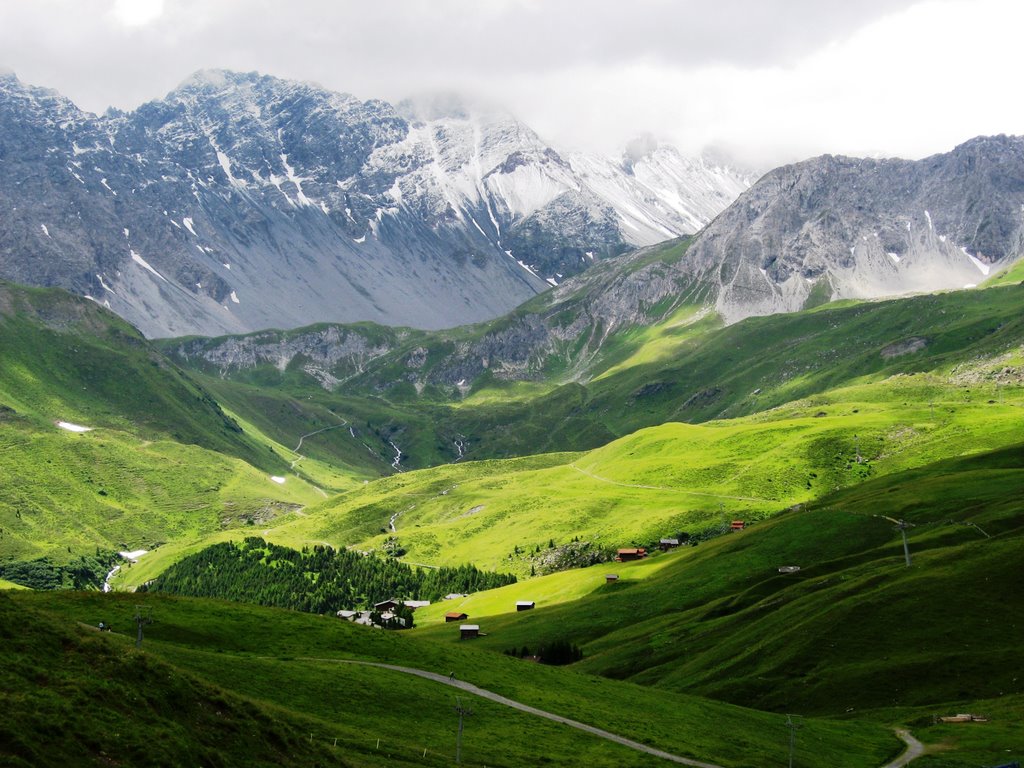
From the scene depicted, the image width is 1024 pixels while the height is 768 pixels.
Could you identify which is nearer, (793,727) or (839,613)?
(793,727)

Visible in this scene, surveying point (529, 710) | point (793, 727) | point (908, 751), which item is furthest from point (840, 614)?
point (529, 710)

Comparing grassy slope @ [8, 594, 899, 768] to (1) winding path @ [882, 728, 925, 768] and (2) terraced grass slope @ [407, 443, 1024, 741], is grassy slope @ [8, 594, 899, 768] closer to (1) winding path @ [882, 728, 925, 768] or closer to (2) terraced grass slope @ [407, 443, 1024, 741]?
(1) winding path @ [882, 728, 925, 768]

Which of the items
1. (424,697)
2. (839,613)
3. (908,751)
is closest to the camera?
(908,751)

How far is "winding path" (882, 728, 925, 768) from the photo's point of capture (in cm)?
8244

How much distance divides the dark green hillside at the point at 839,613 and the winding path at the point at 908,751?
36.2 feet

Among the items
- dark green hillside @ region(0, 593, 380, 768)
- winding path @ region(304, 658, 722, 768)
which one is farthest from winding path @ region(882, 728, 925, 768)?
dark green hillside @ region(0, 593, 380, 768)

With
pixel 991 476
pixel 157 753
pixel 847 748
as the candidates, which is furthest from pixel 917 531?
pixel 157 753

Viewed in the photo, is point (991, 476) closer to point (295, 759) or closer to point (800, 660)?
point (800, 660)

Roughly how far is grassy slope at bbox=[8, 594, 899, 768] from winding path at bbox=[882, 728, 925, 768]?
1.23 m

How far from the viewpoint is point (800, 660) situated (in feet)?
375

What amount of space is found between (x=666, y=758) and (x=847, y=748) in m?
18.2

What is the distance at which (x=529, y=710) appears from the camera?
88812 millimetres

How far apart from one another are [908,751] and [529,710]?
31.3m

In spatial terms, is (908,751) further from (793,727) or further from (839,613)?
(839,613)
